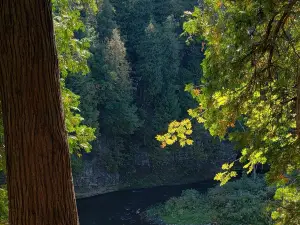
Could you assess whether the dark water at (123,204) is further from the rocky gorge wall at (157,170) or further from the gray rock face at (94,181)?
the rocky gorge wall at (157,170)

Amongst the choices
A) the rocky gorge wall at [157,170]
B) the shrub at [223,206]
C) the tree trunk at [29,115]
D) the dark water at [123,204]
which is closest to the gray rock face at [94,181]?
the rocky gorge wall at [157,170]

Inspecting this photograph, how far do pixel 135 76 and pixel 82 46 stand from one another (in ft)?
79.3

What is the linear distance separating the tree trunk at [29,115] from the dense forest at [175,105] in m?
0.01

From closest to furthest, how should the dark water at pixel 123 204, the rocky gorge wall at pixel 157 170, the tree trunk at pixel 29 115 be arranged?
the tree trunk at pixel 29 115 < the dark water at pixel 123 204 < the rocky gorge wall at pixel 157 170

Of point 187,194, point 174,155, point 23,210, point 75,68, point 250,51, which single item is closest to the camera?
point 23,210

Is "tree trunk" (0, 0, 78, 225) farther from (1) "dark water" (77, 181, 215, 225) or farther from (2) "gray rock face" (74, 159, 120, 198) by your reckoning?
(2) "gray rock face" (74, 159, 120, 198)

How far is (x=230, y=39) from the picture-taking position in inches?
133

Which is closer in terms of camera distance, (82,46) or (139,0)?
(82,46)

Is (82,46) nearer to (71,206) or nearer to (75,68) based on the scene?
(75,68)

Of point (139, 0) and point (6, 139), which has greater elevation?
point (139, 0)

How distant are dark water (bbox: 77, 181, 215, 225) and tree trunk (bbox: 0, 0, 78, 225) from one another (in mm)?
17286

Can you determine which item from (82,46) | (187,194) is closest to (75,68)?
(82,46)

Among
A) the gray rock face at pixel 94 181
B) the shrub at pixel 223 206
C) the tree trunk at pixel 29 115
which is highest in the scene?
the tree trunk at pixel 29 115

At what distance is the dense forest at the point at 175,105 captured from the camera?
311cm
